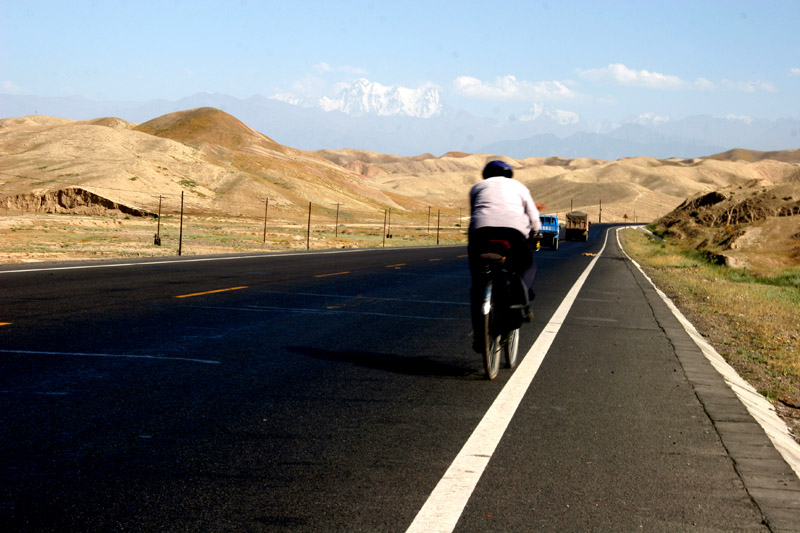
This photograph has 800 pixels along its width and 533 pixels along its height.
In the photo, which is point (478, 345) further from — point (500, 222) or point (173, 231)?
point (173, 231)

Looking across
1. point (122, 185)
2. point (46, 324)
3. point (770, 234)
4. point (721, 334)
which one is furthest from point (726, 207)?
point (46, 324)

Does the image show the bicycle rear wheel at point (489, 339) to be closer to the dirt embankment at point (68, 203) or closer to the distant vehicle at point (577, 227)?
the distant vehicle at point (577, 227)

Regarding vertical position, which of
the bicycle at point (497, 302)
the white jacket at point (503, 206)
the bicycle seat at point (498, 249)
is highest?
the white jacket at point (503, 206)

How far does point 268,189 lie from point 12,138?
153ft

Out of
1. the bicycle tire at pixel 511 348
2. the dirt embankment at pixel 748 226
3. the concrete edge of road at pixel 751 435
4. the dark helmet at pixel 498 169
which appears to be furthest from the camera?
the dirt embankment at pixel 748 226

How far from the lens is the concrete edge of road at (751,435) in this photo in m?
4.84

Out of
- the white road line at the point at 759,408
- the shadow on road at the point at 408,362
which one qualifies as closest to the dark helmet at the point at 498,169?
the shadow on road at the point at 408,362

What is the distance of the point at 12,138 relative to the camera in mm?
136875

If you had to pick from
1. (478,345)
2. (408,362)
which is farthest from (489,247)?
(408,362)

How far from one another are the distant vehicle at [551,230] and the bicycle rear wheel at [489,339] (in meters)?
43.9

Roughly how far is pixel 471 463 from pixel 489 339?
2786mm

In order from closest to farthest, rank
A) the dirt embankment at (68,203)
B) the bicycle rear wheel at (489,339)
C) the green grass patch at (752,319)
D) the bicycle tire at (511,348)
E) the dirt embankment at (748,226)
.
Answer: the bicycle rear wheel at (489,339) → the bicycle tire at (511,348) → the green grass patch at (752,319) → the dirt embankment at (748,226) → the dirt embankment at (68,203)

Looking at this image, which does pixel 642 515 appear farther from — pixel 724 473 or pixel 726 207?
pixel 726 207

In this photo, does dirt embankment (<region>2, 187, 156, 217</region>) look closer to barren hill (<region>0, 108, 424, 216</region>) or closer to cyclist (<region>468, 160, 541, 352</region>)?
barren hill (<region>0, 108, 424, 216</region>)
